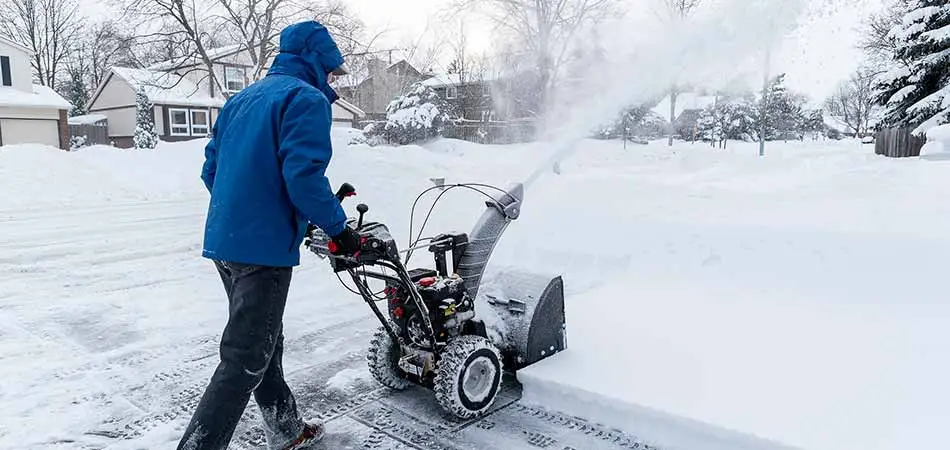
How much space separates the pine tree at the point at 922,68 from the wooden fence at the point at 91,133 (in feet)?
110

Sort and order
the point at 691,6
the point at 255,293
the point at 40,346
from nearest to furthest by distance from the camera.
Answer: the point at 255,293 → the point at 40,346 → the point at 691,6

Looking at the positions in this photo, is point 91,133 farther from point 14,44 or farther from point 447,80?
point 447,80

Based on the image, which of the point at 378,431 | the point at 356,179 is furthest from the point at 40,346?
the point at 356,179

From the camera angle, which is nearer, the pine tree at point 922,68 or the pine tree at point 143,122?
the pine tree at point 922,68

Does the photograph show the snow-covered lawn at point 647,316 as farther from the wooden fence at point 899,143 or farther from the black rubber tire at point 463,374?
the wooden fence at point 899,143

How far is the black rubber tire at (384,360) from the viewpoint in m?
3.70

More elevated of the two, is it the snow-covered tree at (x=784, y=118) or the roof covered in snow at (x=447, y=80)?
the roof covered in snow at (x=447, y=80)

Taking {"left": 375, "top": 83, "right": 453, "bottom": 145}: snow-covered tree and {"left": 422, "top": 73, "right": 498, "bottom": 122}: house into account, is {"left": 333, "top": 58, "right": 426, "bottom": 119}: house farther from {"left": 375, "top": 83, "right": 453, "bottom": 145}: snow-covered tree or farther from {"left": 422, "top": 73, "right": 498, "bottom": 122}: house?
{"left": 375, "top": 83, "right": 453, "bottom": 145}: snow-covered tree

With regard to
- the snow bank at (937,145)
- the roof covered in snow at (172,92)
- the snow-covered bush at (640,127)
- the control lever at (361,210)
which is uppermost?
the roof covered in snow at (172,92)

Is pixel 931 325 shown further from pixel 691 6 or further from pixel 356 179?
pixel 356 179

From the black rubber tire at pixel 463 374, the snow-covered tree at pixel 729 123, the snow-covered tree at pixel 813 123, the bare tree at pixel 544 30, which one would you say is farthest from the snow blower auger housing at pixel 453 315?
the snow-covered tree at pixel 813 123

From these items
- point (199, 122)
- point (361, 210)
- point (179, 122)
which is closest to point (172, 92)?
point (179, 122)

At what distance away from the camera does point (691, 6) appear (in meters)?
6.45

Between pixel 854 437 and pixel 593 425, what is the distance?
3.94 ft
